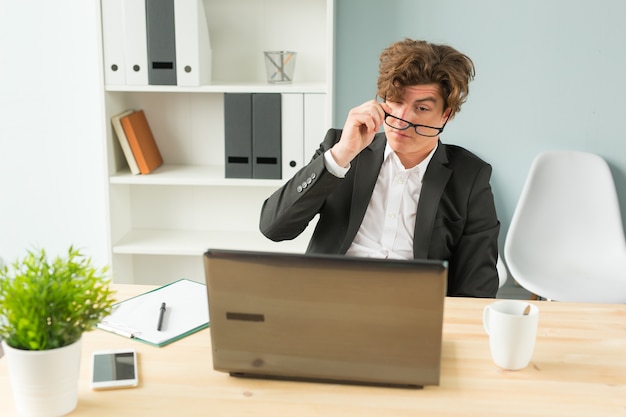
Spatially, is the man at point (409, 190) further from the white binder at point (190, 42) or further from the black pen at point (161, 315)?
the white binder at point (190, 42)

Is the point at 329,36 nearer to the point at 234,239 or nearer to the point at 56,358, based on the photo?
the point at 234,239

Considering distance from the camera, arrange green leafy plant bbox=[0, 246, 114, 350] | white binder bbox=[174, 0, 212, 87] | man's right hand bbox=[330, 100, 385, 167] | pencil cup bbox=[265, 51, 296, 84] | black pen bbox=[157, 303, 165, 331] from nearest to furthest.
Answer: green leafy plant bbox=[0, 246, 114, 350]
black pen bbox=[157, 303, 165, 331]
man's right hand bbox=[330, 100, 385, 167]
white binder bbox=[174, 0, 212, 87]
pencil cup bbox=[265, 51, 296, 84]

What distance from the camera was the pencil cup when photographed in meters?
2.96

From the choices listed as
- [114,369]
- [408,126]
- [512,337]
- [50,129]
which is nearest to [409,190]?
[408,126]

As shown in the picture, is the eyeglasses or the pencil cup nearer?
the eyeglasses

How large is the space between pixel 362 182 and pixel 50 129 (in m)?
1.98

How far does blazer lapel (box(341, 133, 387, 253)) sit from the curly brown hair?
18cm

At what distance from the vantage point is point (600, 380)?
130 cm

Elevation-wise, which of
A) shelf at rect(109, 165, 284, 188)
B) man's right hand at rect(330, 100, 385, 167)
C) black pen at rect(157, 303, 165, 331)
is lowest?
black pen at rect(157, 303, 165, 331)

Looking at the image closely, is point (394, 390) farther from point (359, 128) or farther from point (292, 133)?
point (292, 133)

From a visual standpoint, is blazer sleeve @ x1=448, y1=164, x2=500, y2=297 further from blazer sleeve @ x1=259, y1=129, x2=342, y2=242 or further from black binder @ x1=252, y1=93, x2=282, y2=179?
black binder @ x1=252, y1=93, x2=282, y2=179

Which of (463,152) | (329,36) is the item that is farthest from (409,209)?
(329,36)

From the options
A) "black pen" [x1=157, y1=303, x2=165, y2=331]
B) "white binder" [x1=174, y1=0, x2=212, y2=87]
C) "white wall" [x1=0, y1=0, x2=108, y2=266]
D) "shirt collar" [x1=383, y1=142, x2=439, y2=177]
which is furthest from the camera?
"white wall" [x1=0, y1=0, x2=108, y2=266]

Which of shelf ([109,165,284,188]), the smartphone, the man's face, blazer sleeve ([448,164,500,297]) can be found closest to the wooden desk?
the smartphone
